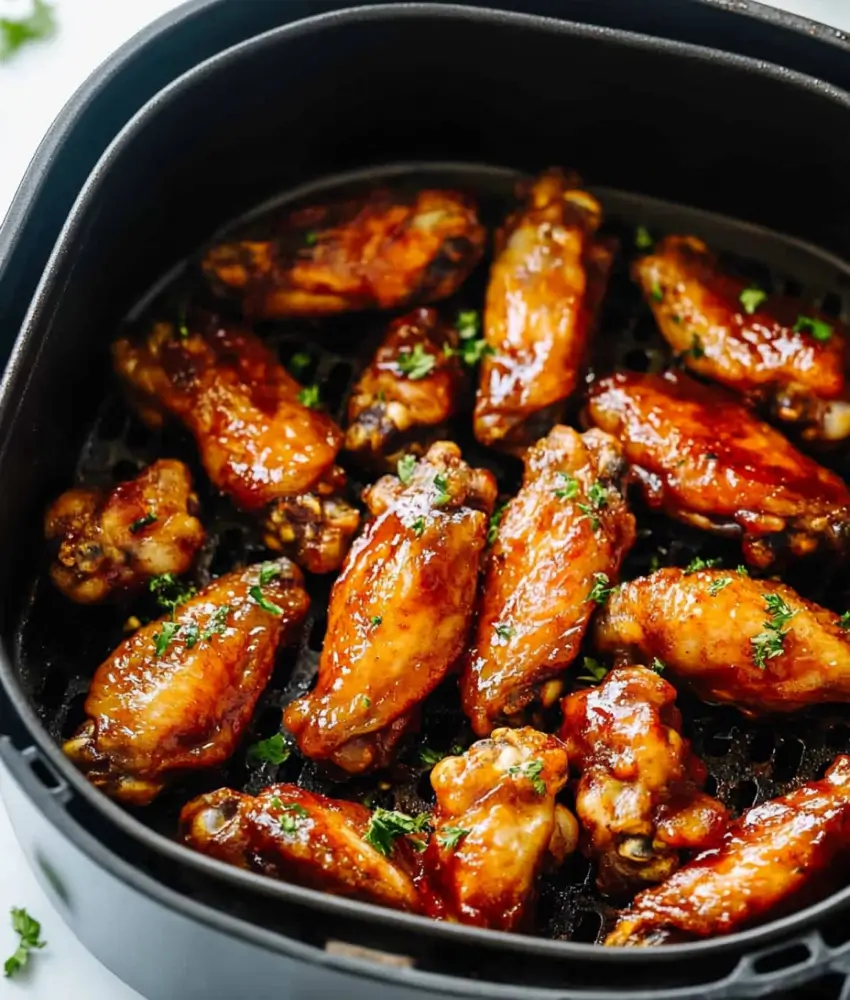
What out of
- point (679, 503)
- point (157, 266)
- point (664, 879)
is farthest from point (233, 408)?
point (664, 879)

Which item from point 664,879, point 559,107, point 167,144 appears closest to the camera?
point 664,879

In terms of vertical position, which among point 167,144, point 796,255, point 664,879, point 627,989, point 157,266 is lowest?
point 664,879

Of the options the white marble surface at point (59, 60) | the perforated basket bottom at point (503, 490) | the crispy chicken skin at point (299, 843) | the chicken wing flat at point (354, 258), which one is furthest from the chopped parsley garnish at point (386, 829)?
the white marble surface at point (59, 60)

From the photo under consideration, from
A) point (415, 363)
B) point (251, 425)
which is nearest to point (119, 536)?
point (251, 425)

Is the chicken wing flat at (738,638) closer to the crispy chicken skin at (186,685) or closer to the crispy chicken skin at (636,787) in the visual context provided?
the crispy chicken skin at (636,787)

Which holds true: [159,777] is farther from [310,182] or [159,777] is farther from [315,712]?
[310,182]
